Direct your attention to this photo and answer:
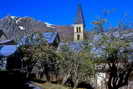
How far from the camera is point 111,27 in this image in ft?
39.3

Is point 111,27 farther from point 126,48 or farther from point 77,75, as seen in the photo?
point 77,75

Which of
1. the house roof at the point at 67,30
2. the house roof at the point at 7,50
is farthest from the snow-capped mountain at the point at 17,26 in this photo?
the house roof at the point at 67,30

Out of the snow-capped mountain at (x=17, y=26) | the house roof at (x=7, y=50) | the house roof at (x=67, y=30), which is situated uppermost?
the house roof at (x=67, y=30)

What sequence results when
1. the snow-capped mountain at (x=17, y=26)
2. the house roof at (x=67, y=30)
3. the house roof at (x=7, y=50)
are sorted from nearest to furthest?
the house roof at (x=7, y=50) < the snow-capped mountain at (x=17, y=26) < the house roof at (x=67, y=30)

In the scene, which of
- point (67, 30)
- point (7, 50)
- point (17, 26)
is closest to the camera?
point (7, 50)

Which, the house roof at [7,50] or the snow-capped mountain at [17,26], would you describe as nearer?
the house roof at [7,50]

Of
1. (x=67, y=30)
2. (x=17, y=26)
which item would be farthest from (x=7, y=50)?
(x=67, y=30)

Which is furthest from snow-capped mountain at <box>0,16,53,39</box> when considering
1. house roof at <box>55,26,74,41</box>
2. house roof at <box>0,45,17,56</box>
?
house roof at <box>55,26,74,41</box>

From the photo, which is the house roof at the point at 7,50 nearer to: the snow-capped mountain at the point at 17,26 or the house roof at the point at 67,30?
the snow-capped mountain at the point at 17,26

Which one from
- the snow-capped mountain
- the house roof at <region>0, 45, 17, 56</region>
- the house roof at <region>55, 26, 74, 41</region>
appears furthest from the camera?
the house roof at <region>55, 26, 74, 41</region>

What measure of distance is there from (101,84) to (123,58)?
17.0 ft

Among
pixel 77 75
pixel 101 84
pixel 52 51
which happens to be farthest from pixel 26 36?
pixel 101 84

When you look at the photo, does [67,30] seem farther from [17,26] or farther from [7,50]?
[7,50]

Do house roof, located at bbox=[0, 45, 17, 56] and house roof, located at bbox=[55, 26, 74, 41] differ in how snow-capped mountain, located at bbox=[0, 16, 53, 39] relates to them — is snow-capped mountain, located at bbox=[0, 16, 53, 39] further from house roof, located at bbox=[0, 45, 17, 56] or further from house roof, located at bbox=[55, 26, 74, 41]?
house roof, located at bbox=[55, 26, 74, 41]
